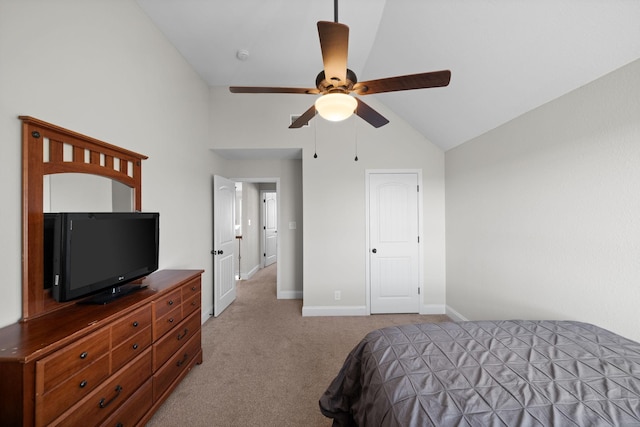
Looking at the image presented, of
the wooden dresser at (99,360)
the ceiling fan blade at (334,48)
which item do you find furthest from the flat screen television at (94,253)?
the ceiling fan blade at (334,48)

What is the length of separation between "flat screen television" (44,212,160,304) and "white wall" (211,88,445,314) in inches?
78.7

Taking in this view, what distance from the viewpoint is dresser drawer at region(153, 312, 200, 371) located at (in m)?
1.67

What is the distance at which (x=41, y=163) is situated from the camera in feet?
4.31

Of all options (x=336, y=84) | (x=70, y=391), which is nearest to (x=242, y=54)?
(x=336, y=84)

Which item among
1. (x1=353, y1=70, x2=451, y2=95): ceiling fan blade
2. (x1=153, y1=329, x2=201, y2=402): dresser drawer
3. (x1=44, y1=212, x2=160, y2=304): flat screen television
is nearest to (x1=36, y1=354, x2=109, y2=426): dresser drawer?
(x1=44, y1=212, x2=160, y2=304): flat screen television

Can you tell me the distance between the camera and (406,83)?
148 centimetres

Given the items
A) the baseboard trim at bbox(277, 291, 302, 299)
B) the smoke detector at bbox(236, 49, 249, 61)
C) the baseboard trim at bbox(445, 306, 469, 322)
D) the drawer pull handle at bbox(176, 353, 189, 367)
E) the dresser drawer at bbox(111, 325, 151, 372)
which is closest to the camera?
the dresser drawer at bbox(111, 325, 151, 372)

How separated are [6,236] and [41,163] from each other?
0.41 m

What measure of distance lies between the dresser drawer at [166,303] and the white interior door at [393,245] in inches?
94.5

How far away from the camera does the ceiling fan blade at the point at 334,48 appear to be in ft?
3.76

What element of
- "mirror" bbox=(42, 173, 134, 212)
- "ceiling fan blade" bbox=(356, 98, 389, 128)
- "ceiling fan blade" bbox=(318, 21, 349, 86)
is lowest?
"mirror" bbox=(42, 173, 134, 212)

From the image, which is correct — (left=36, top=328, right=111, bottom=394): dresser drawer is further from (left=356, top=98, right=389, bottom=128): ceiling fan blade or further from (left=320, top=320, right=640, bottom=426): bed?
(left=356, top=98, right=389, bottom=128): ceiling fan blade

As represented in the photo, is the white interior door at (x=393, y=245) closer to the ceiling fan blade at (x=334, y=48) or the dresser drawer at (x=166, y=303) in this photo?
the ceiling fan blade at (x=334, y=48)

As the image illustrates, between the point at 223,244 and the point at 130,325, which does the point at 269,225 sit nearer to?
Result: the point at 223,244
